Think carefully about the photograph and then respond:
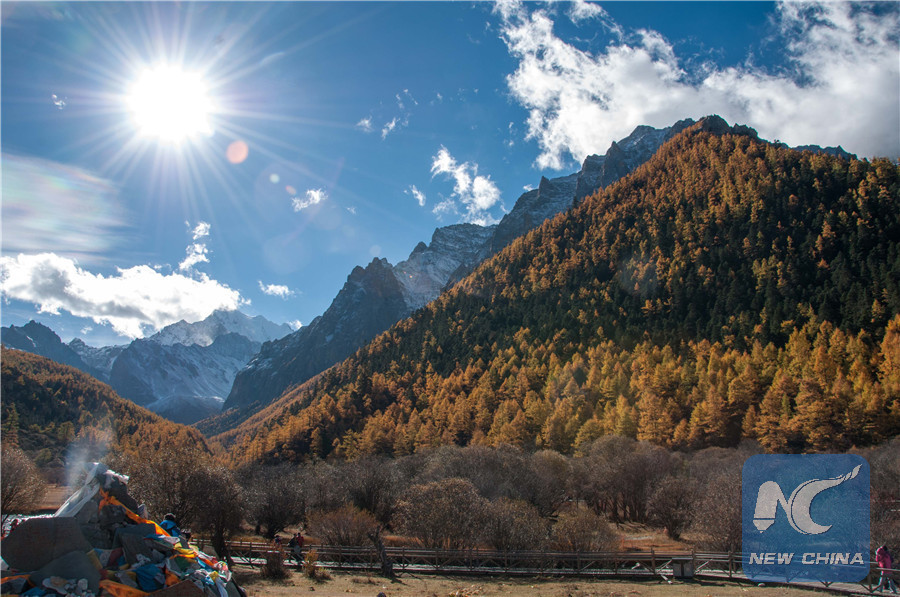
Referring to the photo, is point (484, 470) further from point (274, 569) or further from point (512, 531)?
point (274, 569)

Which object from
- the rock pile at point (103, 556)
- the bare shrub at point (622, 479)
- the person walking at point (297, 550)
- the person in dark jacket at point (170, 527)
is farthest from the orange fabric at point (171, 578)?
the bare shrub at point (622, 479)

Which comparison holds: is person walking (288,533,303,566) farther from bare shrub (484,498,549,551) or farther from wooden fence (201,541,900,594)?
bare shrub (484,498,549,551)

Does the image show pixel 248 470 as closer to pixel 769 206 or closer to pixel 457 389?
pixel 457 389

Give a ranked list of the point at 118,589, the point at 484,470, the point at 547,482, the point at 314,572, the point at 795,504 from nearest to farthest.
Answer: the point at 118,589, the point at 795,504, the point at 314,572, the point at 484,470, the point at 547,482

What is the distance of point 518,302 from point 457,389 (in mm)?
48991

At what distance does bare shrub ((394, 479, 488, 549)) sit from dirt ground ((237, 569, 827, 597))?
465 cm

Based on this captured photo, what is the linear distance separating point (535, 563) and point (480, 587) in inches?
290

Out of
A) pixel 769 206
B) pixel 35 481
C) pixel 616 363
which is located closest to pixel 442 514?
pixel 35 481

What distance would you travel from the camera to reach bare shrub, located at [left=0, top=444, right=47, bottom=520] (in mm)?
46750

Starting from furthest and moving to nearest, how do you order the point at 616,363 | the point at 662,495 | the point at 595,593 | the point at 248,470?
the point at 616,363, the point at 248,470, the point at 662,495, the point at 595,593

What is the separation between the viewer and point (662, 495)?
47812mm

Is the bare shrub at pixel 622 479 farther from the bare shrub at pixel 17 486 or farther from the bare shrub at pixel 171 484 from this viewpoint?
the bare shrub at pixel 17 486

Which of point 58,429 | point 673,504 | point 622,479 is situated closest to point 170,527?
point 673,504

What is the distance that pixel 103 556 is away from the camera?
11.8 meters
